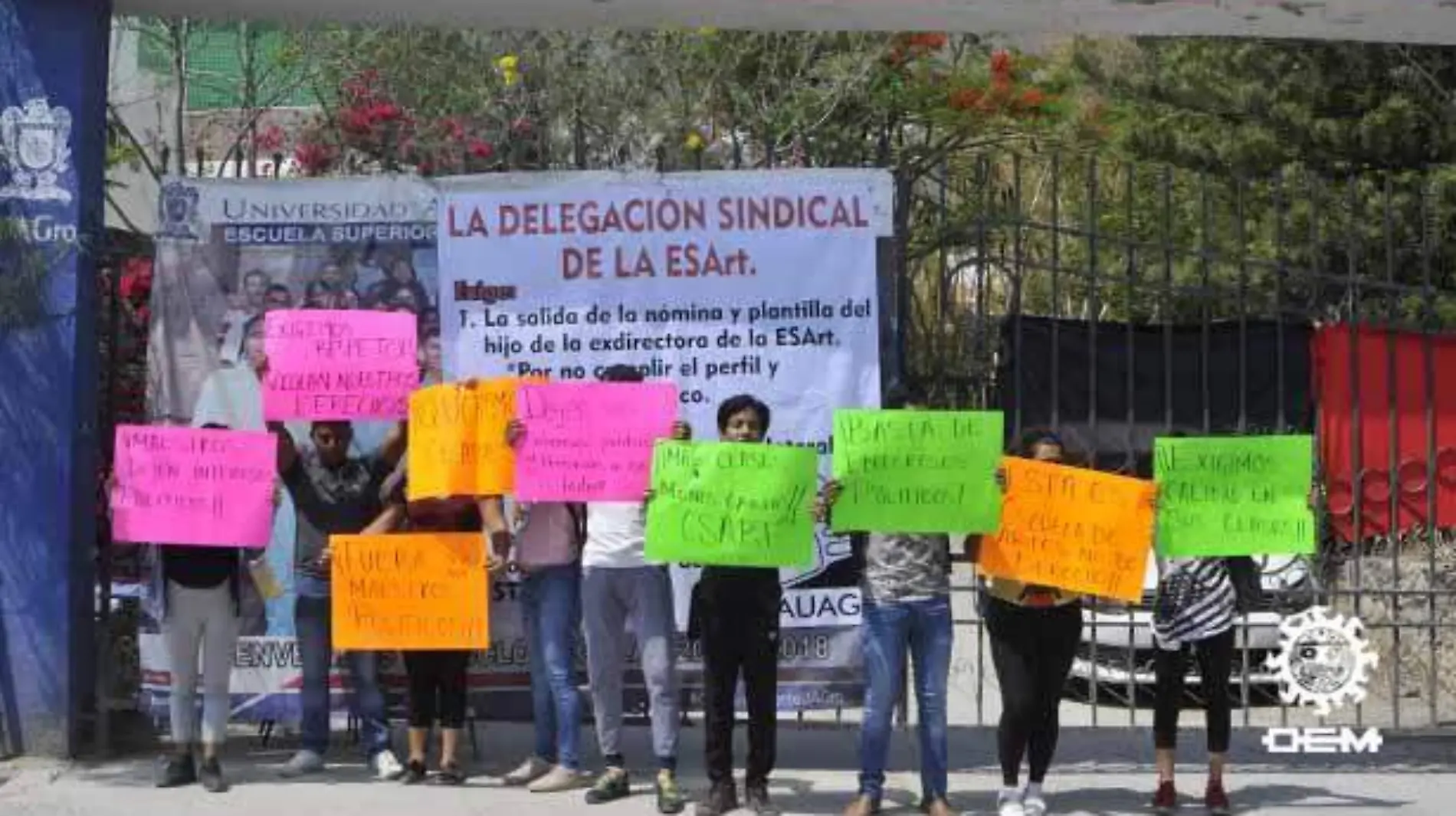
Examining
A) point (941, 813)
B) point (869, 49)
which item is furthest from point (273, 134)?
point (941, 813)

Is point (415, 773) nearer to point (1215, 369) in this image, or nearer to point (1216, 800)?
point (1216, 800)

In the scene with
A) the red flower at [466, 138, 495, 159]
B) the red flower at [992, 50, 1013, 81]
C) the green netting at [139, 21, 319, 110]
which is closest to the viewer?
the red flower at [466, 138, 495, 159]

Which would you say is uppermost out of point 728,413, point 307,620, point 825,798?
point 728,413

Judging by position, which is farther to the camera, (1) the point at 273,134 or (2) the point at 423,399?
(1) the point at 273,134

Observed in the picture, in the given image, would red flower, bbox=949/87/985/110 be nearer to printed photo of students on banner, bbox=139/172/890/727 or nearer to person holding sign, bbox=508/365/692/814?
printed photo of students on banner, bbox=139/172/890/727

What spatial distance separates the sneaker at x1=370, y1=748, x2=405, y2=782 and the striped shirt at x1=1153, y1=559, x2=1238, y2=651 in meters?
3.28

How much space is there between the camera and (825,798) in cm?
833

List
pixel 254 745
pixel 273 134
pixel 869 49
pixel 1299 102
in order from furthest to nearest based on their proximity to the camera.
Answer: pixel 1299 102 → pixel 869 49 → pixel 273 134 → pixel 254 745

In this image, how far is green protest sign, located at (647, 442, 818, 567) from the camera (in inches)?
301

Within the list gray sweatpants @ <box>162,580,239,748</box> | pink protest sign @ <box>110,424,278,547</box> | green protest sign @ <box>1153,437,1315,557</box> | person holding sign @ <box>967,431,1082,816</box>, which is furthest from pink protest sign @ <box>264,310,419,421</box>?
green protest sign @ <box>1153,437,1315,557</box>

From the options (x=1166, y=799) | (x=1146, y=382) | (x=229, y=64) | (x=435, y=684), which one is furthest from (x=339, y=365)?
(x=229, y=64)

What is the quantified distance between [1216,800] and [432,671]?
333 centimetres

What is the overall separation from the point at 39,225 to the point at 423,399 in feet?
6.50

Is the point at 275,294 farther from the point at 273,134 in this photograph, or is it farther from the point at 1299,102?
the point at 1299,102
